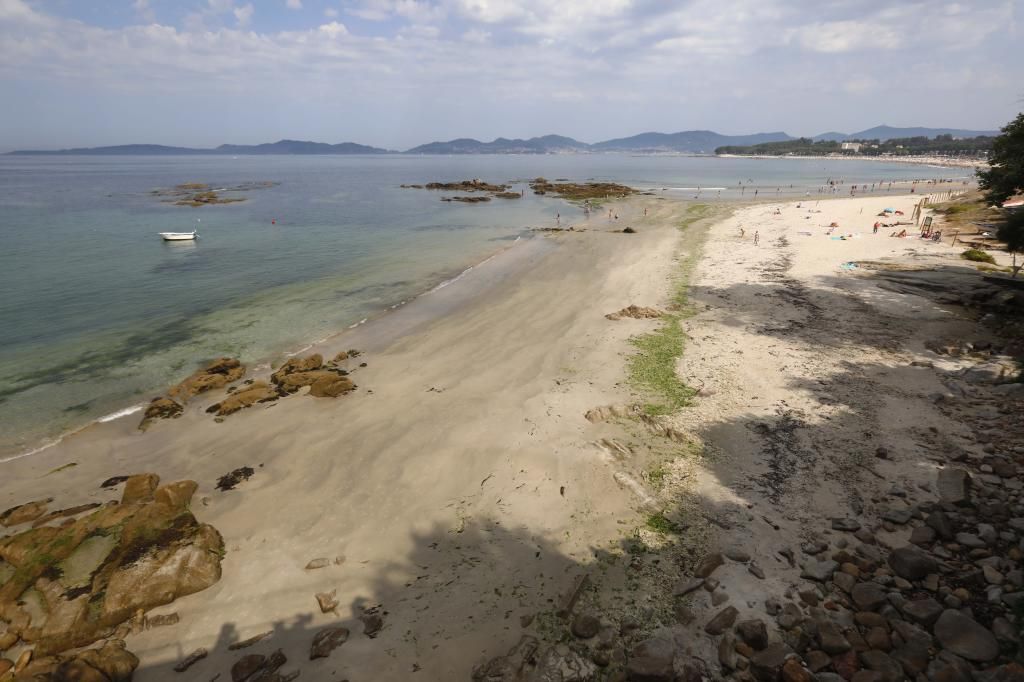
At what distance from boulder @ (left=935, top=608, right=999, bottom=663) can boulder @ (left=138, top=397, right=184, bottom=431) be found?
678 inches

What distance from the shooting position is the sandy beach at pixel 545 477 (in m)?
6.54

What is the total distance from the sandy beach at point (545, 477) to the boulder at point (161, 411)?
13.6 inches

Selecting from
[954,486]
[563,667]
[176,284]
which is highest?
[176,284]

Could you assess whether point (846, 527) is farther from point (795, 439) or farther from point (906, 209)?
point (906, 209)

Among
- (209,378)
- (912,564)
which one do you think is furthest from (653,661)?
(209,378)

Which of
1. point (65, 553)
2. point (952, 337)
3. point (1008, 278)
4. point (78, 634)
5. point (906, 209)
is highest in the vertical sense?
point (906, 209)

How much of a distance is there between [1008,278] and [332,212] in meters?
59.9

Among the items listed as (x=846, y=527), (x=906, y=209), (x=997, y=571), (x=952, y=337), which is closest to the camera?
(x=997, y=571)

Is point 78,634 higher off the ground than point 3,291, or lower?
lower

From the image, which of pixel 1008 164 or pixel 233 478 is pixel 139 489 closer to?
pixel 233 478

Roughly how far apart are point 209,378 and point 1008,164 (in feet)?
94.3

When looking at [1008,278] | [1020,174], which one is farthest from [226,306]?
[1008,278]

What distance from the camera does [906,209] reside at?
47500 millimetres

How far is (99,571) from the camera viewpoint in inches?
294
